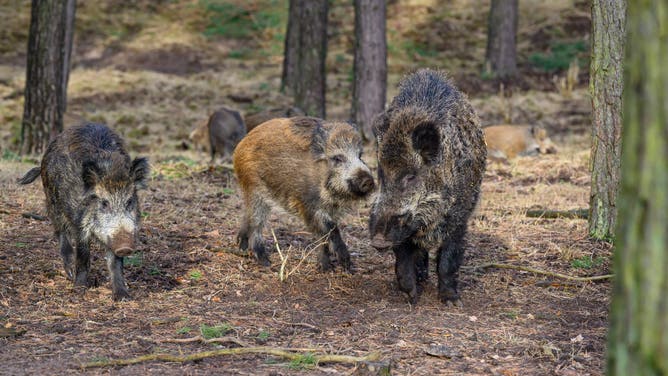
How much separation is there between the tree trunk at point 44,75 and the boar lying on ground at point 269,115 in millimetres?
2651

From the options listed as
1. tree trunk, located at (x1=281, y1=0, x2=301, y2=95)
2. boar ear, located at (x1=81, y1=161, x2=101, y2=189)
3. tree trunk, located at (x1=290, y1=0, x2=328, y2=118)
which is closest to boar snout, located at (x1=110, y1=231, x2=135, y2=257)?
boar ear, located at (x1=81, y1=161, x2=101, y2=189)

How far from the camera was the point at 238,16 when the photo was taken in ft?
76.4

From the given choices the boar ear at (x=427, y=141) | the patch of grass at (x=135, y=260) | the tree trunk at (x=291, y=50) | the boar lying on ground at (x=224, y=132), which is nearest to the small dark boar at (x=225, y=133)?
the boar lying on ground at (x=224, y=132)

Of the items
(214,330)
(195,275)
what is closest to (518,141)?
(195,275)

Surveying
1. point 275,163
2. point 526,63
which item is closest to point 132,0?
point 526,63

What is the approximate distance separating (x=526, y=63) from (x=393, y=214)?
15813mm

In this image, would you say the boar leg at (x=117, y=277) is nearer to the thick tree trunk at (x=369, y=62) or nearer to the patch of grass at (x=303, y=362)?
the patch of grass at (x=303, y=362)

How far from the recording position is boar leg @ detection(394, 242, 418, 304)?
5.77m

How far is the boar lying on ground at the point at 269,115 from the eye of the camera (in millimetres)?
11922

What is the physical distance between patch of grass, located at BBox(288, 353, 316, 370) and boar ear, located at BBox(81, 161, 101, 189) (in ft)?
7.41

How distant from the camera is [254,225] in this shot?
694cm

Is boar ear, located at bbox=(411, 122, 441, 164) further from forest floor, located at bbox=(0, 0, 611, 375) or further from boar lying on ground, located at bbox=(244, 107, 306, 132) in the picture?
boar lying on ground, located at bbox=(244, 107, 306, 132)

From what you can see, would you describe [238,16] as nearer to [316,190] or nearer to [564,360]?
[316,190]

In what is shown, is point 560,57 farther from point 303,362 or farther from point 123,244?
point 303,362
